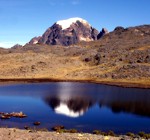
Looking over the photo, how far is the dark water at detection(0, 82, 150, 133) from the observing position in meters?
49.0

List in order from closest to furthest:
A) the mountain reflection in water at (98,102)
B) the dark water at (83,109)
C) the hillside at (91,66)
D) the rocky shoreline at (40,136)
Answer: the rocky shoreline at (40,136), the dark water at (83,109), the mountain reflection in water at (98,102), the hillside at (91,66)

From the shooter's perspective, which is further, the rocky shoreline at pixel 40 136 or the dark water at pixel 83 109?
the dark water at pixel 83 109

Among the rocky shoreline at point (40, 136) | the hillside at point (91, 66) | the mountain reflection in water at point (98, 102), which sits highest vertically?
the hillside at point (91, 66)

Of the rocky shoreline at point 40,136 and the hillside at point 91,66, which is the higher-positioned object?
the hillside at point 91,66

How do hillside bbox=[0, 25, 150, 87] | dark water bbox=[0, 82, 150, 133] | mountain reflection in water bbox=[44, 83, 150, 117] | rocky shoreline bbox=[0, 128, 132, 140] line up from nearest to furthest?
rocky shoreline bbox=[0, 128, 132, 140] → dark water bbox=[0, 82, 150, 133] → mountain reflection in water bbox=[44, 83, 150, 117] → hillside bbox=[0, 25, 150, 87]

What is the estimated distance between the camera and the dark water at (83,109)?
49.0 m

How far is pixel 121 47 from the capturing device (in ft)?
559

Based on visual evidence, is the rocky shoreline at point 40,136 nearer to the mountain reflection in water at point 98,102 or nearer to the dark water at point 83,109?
the dark water at point 83,109

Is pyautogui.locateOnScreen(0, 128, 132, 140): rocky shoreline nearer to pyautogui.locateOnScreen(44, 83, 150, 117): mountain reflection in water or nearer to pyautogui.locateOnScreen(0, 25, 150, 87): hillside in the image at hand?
pyautogui.locateOnScreen(44, 83, 150, 117): mountain reflection in water

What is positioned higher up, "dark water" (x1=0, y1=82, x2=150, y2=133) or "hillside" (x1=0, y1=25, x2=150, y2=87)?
"hillside" (x1=0, y1=25, x2=150, y2=87)

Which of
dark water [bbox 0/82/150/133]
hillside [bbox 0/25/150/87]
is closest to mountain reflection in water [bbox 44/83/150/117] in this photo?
dark water [bbox 0/82/150/133]

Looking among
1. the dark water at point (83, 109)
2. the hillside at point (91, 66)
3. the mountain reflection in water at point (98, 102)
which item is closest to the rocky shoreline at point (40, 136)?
the dark water at point (83, 109)

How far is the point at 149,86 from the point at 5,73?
6745 centimetres

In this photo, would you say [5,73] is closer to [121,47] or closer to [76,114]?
[121,47]
